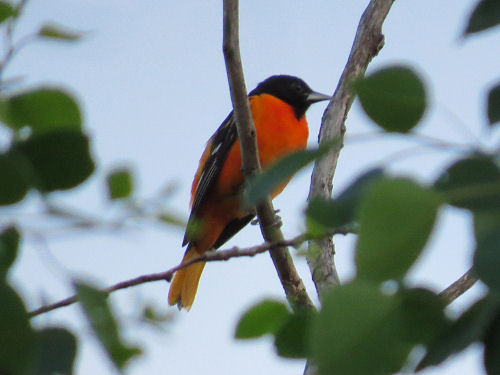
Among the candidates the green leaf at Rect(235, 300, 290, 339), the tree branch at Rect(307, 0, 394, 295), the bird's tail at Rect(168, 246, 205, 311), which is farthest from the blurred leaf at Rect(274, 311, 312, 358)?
the bird's tail at Rect(168, 246, 205, 311)

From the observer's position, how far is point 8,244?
0.58 meters

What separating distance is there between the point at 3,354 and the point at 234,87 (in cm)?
152

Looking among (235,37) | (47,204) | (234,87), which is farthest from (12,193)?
(234,87)

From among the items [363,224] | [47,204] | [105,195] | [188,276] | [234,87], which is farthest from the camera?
[188,276]

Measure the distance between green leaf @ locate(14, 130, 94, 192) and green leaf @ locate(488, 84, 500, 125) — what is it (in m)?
0.31

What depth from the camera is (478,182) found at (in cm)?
48

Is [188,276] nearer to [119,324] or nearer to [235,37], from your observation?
[235,37]

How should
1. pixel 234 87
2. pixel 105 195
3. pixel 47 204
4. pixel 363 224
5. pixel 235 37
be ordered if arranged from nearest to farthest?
pixel 363 224 → pixel 47 204 → pixel 105 195 → pixel 235 37 → pixel 234 87

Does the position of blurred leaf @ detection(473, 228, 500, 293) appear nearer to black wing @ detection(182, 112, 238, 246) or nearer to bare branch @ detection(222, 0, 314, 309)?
bare branch @ detection(222, 0, 314, 309)

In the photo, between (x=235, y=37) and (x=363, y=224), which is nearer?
(x=363, y=224)

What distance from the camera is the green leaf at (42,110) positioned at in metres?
0.57

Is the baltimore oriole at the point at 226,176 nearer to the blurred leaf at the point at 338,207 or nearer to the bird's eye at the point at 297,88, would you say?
the bird's eye at the point at 297,88

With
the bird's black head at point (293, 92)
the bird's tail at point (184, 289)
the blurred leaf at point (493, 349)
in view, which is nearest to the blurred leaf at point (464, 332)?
the blurred leaf at point (493, 349)

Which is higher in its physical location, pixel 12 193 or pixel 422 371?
pixel 12 193
